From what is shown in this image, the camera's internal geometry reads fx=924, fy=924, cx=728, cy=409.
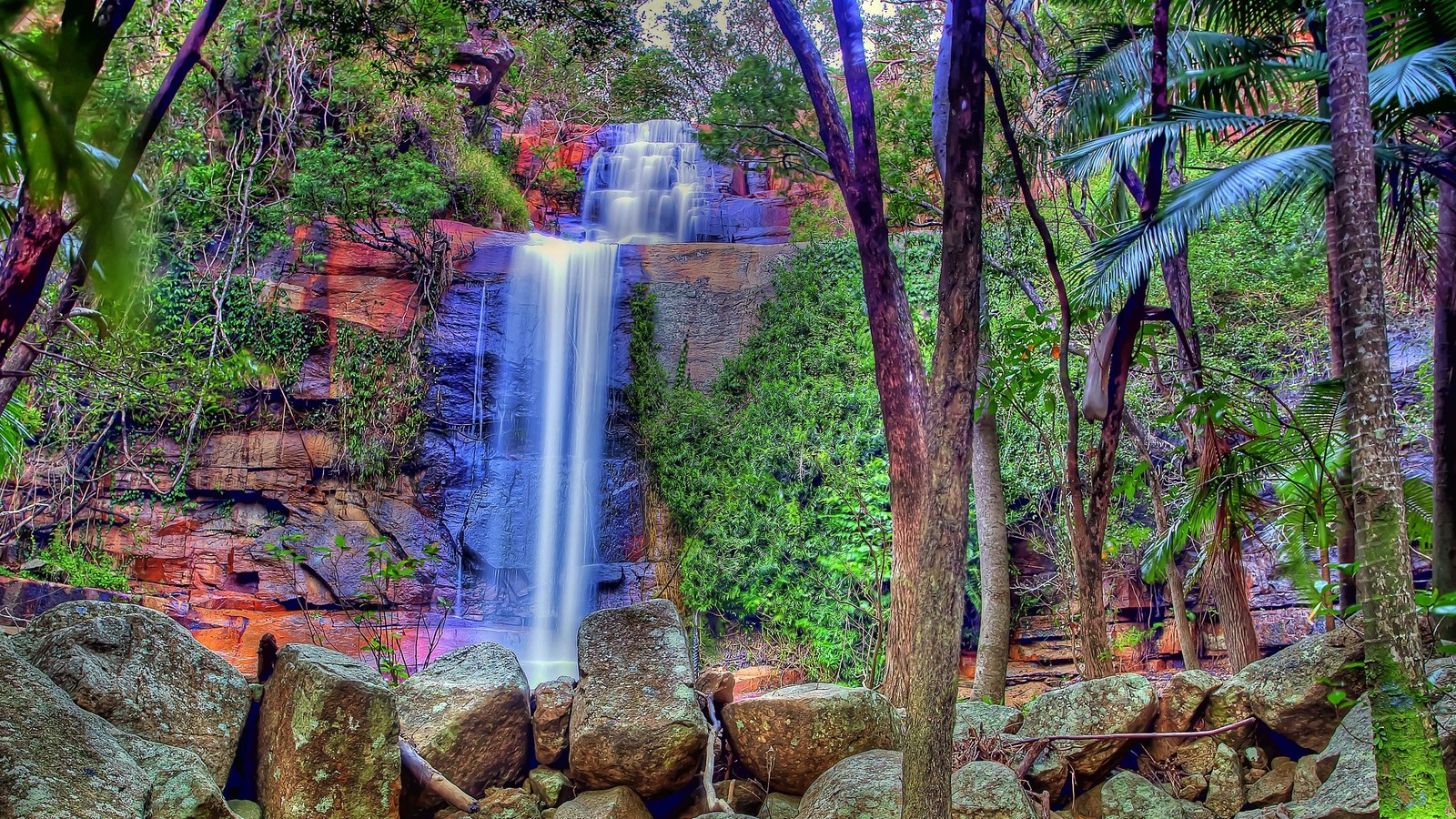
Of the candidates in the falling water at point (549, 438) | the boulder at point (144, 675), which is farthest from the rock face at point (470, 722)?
the falling water at point (549, 438)

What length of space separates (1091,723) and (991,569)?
13.7ft

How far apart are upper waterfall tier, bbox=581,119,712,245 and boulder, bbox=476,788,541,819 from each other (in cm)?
1396

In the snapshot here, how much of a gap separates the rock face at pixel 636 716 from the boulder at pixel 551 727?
8 centimetres

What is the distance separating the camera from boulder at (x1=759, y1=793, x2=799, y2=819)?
5.05 metres

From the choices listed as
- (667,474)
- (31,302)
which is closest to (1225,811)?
(31,302)

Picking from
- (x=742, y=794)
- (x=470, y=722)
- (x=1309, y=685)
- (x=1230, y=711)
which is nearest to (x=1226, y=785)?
(x=1230, y=711)

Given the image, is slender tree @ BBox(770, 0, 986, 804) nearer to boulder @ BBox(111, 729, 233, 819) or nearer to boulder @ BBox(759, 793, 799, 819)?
boulder @ BBox(759, 793, 799, 819)

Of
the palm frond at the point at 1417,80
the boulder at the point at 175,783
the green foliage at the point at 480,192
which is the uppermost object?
the green foliage at the point at 480,192

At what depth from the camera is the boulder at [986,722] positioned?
531 centimetres

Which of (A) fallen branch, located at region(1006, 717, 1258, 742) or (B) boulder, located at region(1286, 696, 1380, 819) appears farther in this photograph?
(A) fallen branch, located at region(1006, 717, 1258, 742)

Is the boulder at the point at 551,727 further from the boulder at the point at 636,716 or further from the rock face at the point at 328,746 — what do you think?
the rock face at the point at 328,746

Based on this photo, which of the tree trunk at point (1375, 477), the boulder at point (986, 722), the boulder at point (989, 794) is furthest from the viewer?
the boulder at point (986, 722)

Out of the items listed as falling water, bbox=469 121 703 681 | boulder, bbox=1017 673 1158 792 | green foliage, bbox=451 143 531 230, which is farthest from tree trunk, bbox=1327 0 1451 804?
green foliage, bbox=451 143 531 230

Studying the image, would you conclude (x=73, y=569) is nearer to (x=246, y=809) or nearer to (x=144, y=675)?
(x=144, y=675)
